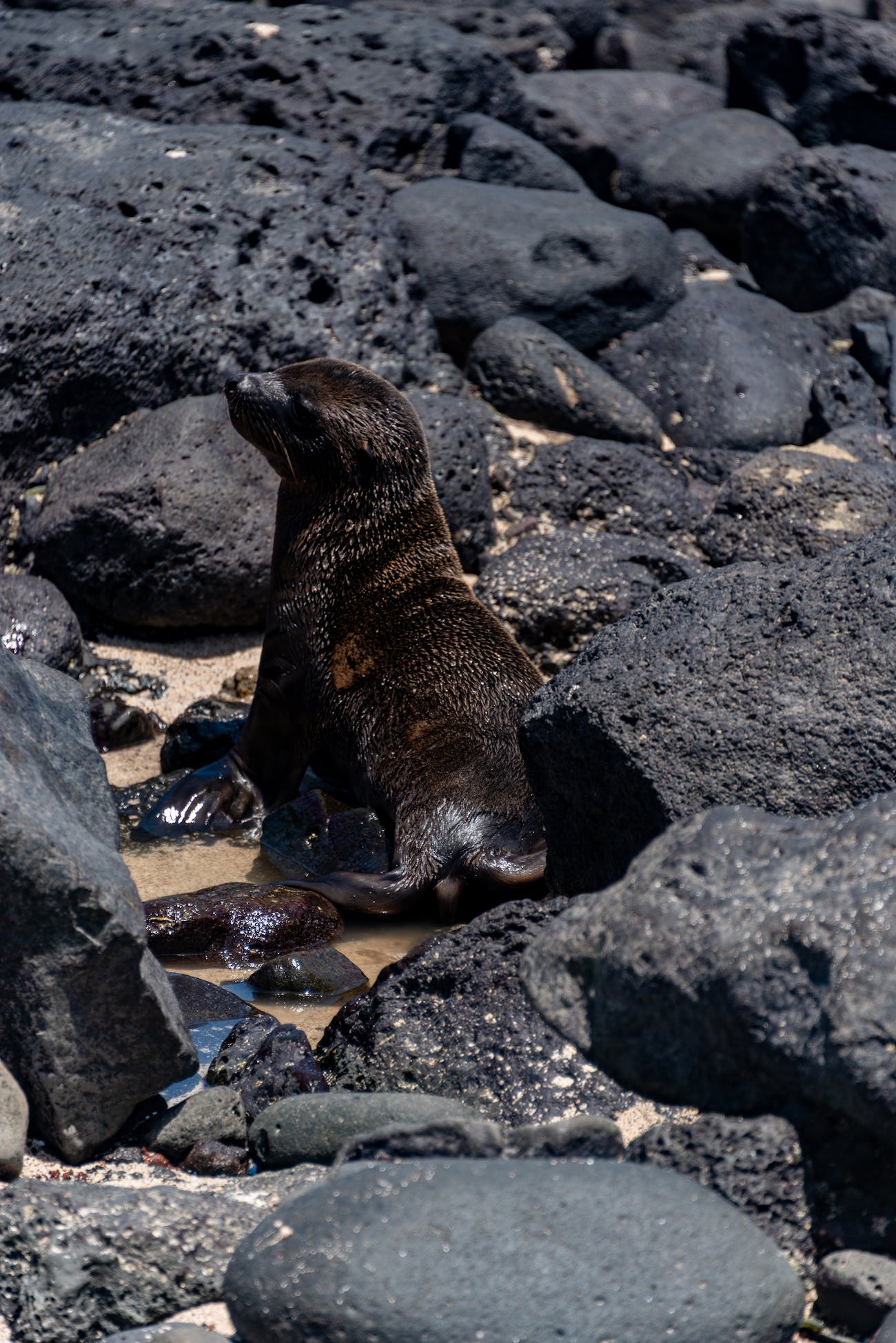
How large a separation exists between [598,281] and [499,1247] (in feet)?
32.3

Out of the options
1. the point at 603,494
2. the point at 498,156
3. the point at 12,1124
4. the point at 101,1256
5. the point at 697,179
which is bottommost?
the point at 603,494

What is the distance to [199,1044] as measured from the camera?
13.8 feet

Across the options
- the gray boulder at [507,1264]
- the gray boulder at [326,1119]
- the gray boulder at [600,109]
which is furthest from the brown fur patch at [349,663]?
the gray boulder at [600,109]

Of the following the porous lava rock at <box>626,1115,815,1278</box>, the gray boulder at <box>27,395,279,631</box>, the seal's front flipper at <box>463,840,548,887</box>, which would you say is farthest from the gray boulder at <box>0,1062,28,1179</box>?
the gray boulder at <box>27,395,279,631</box>

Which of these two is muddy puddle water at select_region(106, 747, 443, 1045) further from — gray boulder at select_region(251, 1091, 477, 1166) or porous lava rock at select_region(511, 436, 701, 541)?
porous lava rock at select_region(511, 436, 701, 541)

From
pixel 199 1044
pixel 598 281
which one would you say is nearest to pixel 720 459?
pixel 598 281

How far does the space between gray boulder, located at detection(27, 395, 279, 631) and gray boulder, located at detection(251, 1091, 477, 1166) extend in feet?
15.8

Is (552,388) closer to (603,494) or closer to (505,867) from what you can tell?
(603,494)

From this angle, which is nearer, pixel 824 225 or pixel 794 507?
pixel 794 507

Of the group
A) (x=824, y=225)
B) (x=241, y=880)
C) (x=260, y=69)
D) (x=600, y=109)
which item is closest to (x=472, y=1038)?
(x=241, y=880)

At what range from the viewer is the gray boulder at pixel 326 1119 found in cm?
332

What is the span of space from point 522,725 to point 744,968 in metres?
1.73

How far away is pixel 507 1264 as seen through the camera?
7.80 feet

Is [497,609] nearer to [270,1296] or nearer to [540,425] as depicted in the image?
[540,425]
